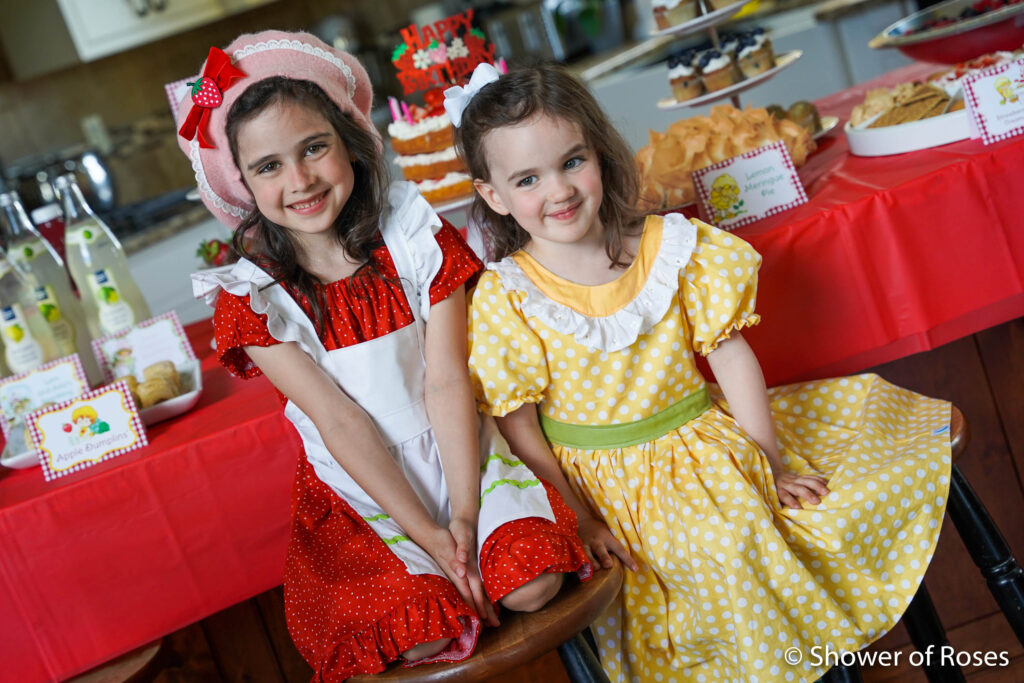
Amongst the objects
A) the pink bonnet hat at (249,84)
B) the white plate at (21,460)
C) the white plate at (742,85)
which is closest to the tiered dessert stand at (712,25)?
the white plate at (742,85)

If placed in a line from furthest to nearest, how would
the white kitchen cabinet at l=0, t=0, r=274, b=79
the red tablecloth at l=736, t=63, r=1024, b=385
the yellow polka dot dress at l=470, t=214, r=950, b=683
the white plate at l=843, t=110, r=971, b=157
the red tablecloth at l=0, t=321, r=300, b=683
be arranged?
the white kitchen cabinet at l=0, t=0, r=274, b=79 < the white plate at l=843, t=110, r=971, b=157 < the red tablecloth at l=736, t=63, r=1024, b=385 < the red tablecloth at l=0, t=321, r=300, b=683 < the yellow polka dot dress at l=470, t=214, r=950, b=683

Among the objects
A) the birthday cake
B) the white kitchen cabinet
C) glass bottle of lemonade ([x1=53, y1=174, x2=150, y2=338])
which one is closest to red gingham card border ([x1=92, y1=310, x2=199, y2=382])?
glass bottle of lemonade ([x1=53, y1=174, x2=150, y2=338])

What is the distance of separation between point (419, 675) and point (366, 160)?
26.4 inches

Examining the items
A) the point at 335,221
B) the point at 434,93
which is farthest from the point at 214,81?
the point at 434,93

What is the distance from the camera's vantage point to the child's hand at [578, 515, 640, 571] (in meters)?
1.14

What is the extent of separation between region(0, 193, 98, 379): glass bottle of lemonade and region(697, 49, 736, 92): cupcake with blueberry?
1.27m

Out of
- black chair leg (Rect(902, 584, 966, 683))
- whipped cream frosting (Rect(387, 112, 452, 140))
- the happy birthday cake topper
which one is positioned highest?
the happy birthday cake topper

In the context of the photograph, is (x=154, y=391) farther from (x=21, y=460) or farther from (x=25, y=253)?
(x=25, y=253)

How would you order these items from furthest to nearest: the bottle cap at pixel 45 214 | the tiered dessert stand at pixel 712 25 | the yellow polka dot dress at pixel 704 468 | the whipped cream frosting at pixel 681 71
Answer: the whipped cream frosting at pixel 681 71, the tiered dessert stand at pixel 712 25, the bottle cap at pixel 45 214, the yellow polka dot dress at pixel 704 468

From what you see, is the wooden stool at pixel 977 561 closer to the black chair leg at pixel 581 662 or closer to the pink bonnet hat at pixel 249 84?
the black chair leg at pixel 581 662

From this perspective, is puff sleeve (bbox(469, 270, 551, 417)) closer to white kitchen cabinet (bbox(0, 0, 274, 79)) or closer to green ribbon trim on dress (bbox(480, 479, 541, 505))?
green ribbon trim on dress (bbox(480, 479, 541, 505))

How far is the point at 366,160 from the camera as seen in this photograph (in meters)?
1.32

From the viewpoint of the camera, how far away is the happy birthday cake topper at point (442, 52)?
5.43 feet

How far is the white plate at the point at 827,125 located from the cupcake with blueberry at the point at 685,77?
9.8 inches
